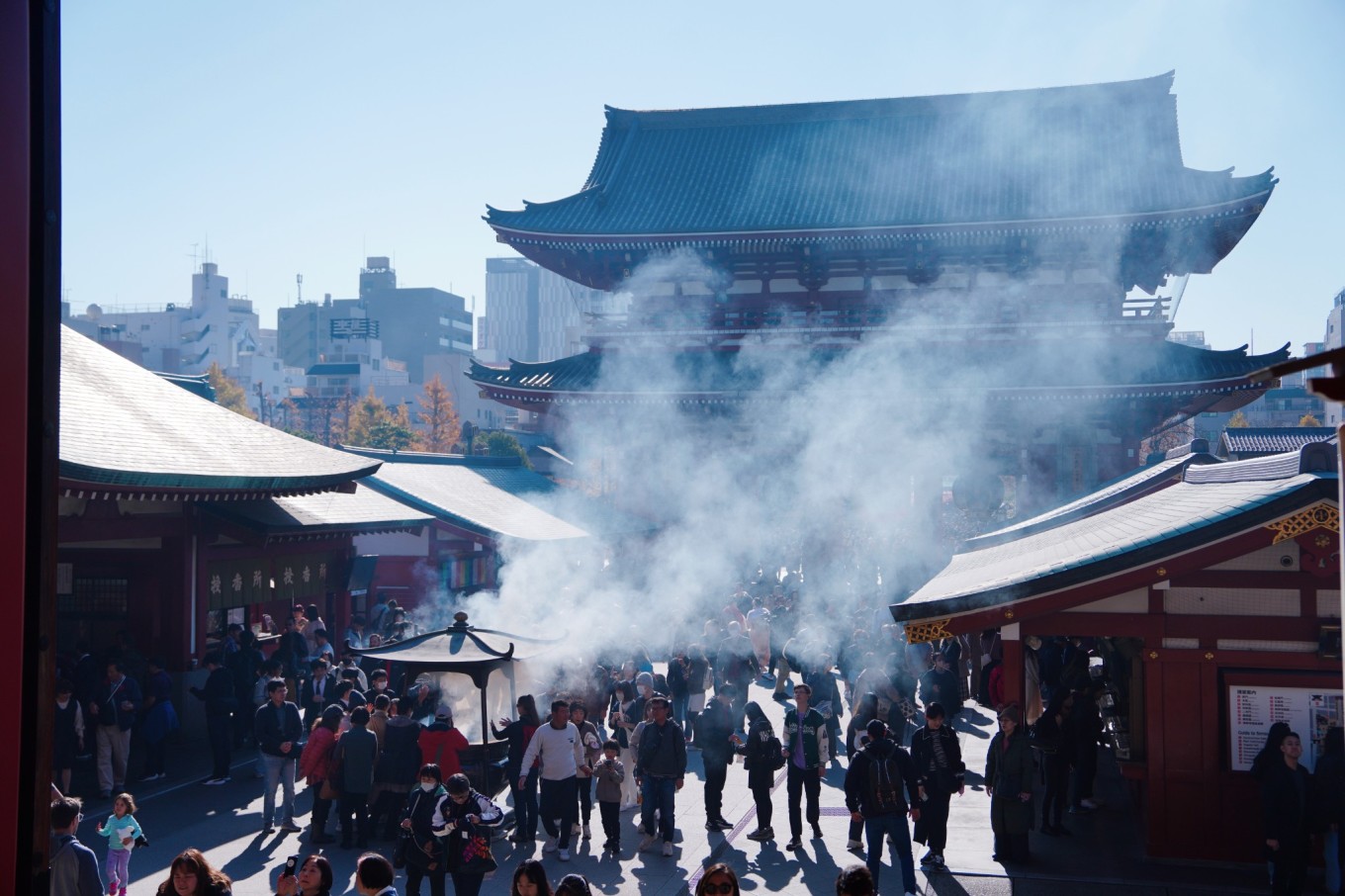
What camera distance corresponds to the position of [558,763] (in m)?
9.59

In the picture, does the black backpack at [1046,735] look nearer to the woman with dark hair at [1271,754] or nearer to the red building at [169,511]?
the woman with dark hair at [1271,754]

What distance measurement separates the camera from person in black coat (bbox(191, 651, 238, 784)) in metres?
12.4

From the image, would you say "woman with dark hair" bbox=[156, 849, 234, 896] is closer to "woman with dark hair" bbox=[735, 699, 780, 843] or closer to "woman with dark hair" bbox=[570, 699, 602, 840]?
"woman with dark hair" bbox=[570, 699, 602, 840]

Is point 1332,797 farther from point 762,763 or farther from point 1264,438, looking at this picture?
point 1264,438

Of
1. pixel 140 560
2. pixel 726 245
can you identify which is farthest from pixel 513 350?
pixel 140 560

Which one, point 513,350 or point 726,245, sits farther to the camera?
point 513,350

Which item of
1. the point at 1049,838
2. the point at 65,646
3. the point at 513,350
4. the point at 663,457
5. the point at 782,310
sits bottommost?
the point at 1049,838

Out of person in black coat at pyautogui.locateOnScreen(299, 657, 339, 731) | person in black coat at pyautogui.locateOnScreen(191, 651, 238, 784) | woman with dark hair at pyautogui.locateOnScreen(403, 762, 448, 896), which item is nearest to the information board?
woman with dark hair at pyautogui.locateOnScreen(403, 762, 448, 896)

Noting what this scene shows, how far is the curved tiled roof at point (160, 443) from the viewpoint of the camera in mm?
11984

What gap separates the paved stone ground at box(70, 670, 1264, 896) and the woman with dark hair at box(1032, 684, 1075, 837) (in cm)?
28

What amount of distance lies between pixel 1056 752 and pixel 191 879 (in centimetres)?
793

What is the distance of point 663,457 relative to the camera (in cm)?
2594

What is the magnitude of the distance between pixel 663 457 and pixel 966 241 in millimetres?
8488

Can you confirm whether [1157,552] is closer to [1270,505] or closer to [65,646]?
[1270,505]
